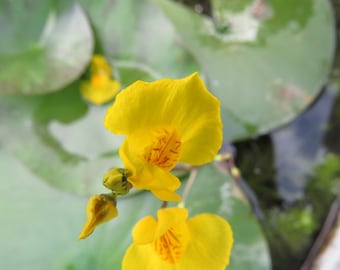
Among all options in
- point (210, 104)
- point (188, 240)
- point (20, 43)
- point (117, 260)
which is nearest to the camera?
point (210, 104)

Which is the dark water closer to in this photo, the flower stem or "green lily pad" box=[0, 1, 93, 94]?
the flower stem

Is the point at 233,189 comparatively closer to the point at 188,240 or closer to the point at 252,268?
the point at 252,268

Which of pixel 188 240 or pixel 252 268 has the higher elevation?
pixel 188 240

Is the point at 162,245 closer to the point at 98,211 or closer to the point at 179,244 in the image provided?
the point at 179,244

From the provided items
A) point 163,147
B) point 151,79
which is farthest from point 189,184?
point 163,147

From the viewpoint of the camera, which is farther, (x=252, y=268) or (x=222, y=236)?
(x=252, y=268)

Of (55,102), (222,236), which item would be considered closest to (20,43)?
(55,102)

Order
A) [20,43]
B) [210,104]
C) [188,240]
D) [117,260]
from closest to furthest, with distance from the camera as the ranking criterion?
[210,104] < [188,240] < [117,260] < [20,43]
